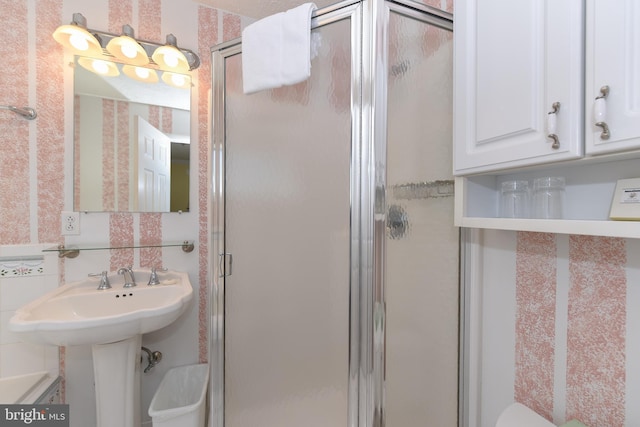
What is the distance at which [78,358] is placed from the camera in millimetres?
1468

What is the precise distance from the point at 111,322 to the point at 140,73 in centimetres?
127

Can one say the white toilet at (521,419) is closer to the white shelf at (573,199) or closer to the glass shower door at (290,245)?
the glass shower door at (290,245)

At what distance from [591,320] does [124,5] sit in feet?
7.70

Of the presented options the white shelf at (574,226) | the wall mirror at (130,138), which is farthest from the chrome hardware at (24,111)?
the white shelf at (574,226)

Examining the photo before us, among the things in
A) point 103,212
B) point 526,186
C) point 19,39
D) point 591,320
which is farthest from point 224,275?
point 19,39

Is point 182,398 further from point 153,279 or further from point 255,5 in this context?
point 255,5

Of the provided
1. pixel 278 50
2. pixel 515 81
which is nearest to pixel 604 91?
pixel 515 81

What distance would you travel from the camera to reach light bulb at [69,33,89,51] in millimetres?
1386

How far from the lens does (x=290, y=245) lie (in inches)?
42.9

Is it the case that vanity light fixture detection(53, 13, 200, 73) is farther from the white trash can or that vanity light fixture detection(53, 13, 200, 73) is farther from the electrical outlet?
the white trash can

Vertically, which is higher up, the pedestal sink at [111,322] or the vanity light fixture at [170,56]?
the vanity light fixture at [170,56]

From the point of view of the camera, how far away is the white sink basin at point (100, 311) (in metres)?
1.03

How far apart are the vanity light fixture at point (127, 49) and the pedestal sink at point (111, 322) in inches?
43.4

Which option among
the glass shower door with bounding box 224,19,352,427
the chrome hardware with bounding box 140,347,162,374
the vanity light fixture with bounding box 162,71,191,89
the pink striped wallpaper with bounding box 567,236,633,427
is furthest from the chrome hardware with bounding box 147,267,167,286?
the pink striped wallpaper with bounding box 567,236,633,427
